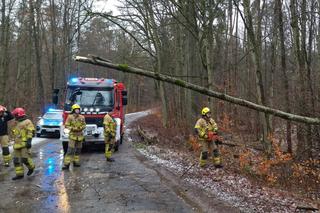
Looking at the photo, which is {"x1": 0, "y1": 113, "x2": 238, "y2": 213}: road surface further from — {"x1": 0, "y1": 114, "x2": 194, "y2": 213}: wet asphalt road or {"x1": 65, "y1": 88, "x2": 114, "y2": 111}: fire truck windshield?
{"x1": 65, "y1": 88, "x2": 114, "y2": 111}: fire truck windshield

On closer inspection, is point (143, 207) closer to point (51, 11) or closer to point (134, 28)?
point (134, 28)

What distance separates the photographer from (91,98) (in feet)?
51.1

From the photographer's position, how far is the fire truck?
49.5ft

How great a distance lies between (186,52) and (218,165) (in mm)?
10975

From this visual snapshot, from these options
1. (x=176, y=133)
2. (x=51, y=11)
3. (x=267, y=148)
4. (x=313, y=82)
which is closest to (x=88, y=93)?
(x=176, y=133)

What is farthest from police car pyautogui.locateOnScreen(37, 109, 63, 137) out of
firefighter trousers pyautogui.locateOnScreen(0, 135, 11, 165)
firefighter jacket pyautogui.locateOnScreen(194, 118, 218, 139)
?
firefighter jacket pyautogui.locateOnScreen(194, 118, 218, 139)

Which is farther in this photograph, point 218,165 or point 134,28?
point 134,28

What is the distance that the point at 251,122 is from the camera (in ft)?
59.2

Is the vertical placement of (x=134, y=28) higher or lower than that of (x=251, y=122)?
higher

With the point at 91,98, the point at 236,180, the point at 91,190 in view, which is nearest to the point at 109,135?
the point at 91,98

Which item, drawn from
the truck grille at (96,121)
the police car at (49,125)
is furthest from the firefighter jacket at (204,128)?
the police car at (49,125)

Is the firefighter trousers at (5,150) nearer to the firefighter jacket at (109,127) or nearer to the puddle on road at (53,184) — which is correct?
the puddle on road at (53,184)

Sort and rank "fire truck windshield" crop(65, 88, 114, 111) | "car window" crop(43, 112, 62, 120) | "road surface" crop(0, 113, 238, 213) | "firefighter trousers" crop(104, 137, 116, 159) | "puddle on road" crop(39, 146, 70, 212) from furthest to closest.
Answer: "car window" crop(43, 112, 62, 120) < "fire truck windshield" crop(65, 88, 114, 111) < "firefighter trousers" crop(104, 137, 116, 159) < "puddle on road" crop(39, 146, 70, 212) < "road surface" crop(0, 113, 238, 213)

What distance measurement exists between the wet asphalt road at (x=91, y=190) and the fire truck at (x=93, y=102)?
218 cm
